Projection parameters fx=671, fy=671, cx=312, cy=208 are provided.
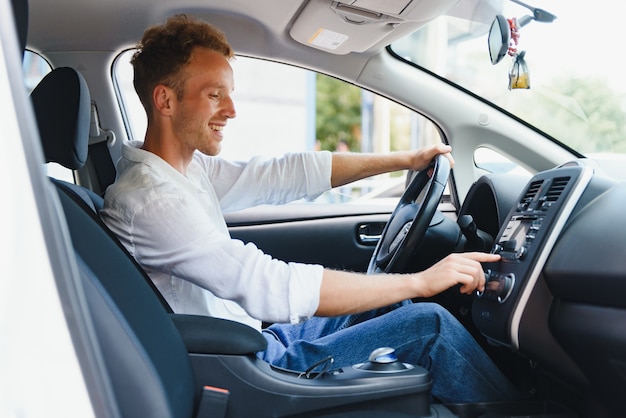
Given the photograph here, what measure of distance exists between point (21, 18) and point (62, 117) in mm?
541

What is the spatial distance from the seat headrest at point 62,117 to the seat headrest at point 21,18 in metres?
0.49

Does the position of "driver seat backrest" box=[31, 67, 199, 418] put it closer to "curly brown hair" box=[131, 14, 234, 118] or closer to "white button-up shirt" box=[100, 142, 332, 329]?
"white button-up shirt" box=[100, 142, 332, 329]

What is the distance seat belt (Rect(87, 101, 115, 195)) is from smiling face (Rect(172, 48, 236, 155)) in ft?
2.89

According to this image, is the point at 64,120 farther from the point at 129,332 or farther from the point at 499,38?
the point at 499,38

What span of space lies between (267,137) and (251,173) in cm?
686

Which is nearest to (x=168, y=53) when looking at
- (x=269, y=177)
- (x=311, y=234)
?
(x=269, y=177)

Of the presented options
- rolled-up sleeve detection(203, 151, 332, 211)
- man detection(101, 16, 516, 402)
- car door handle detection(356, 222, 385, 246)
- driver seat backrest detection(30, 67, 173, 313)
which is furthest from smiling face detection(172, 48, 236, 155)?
car door handle detection(356, 222, 385, 246)

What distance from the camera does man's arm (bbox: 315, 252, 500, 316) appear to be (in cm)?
138

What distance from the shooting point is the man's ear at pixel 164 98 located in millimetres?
1692

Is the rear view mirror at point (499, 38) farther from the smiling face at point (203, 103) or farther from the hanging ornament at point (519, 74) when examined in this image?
the smiling face at point (203, 103)

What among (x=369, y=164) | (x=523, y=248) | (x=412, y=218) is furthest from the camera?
(x=369, y=164)

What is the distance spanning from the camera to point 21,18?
978 millimetres

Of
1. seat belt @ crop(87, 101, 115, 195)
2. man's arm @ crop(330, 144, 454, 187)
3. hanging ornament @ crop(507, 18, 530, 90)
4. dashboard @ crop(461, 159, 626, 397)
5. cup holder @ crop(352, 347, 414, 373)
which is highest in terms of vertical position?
hanging ornament @ crop(507, 18, 530, 90)

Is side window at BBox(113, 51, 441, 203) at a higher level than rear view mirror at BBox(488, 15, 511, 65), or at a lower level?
lower
